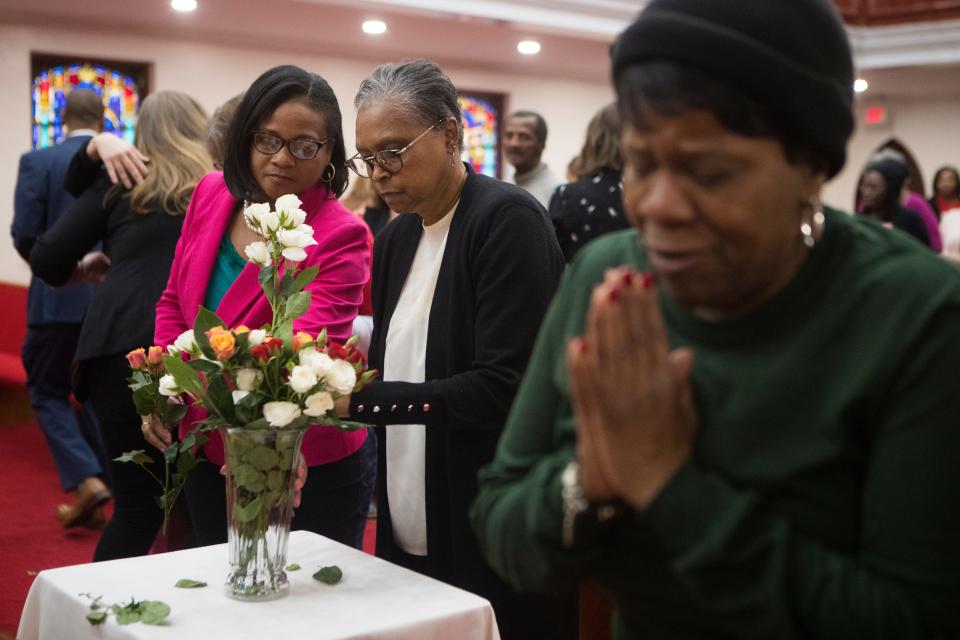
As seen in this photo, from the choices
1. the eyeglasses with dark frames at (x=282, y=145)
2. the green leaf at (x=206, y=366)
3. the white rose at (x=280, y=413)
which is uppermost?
the eyeglasses with dark frames at (x=282, y=145)

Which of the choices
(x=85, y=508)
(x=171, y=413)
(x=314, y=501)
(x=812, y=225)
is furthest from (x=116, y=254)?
(x=812, y=225)

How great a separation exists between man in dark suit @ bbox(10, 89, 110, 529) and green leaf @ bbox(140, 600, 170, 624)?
3265 millimetres

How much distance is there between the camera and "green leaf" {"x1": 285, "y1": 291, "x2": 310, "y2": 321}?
6.82 ft

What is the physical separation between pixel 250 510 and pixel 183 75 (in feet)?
27.3

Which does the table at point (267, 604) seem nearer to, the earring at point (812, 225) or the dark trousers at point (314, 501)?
the dark trousers at point (314, 501)

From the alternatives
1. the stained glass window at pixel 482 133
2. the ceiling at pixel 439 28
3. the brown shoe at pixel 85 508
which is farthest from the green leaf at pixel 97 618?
the stained glass window at pixel 482 133

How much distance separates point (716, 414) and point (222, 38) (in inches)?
368

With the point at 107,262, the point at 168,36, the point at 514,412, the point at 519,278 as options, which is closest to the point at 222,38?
the point at 168,36

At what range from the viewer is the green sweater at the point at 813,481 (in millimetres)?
982

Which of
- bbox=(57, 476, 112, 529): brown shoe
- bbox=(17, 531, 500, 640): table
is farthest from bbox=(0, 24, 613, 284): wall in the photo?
bbox=(17, 531, 500, 640): table

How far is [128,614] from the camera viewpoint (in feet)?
6.22

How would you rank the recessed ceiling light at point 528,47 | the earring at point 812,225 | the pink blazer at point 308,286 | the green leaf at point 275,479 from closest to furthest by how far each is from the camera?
the earring at point 812,225
the green leaf at point 275,479
the pink blazer at point 308,286
the recessed ceiling light at point 528,47

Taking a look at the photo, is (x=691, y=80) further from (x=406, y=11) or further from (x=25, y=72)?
(x=25, y=72)

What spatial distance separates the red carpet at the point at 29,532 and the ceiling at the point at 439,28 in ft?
12.1
